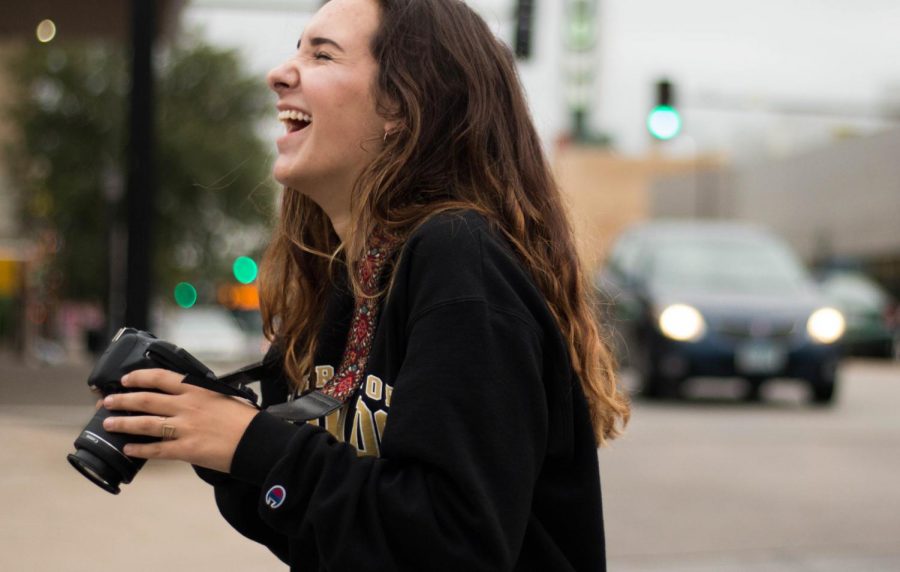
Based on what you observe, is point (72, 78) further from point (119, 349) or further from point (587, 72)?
point (587, 72)

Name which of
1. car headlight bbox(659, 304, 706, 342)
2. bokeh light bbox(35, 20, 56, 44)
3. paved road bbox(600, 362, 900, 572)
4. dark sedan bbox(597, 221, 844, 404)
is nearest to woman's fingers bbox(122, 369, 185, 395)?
paved road bbox(600, 362, 900, 572)

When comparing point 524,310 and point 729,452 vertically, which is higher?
point 524,310

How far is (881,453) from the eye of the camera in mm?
8633

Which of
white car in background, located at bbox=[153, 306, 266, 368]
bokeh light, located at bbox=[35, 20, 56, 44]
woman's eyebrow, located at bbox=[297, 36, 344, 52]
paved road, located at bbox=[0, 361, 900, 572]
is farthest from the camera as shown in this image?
white car in background, located at bbox=[153, 306, 266, 368]

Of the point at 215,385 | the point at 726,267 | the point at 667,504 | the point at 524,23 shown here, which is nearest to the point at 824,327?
the point at 726,267

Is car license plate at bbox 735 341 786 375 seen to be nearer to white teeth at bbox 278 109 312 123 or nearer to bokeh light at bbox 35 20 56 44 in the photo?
bokeh light at bbox 35 20 56 44

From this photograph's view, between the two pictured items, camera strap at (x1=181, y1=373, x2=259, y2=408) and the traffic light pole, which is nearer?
camera strap at (x1=181, y1=373, x2=259, y2=408)

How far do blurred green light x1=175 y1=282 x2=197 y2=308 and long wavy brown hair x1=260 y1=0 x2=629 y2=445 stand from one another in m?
35.0

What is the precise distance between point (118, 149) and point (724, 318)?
19.0 metres

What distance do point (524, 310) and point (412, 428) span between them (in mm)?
200

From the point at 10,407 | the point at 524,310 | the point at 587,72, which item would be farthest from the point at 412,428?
the point at 587,72

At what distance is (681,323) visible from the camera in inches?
445

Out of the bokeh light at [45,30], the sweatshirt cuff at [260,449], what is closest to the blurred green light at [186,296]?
the bokeh light at [45,30]

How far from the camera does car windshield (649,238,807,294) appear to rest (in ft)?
38.9
